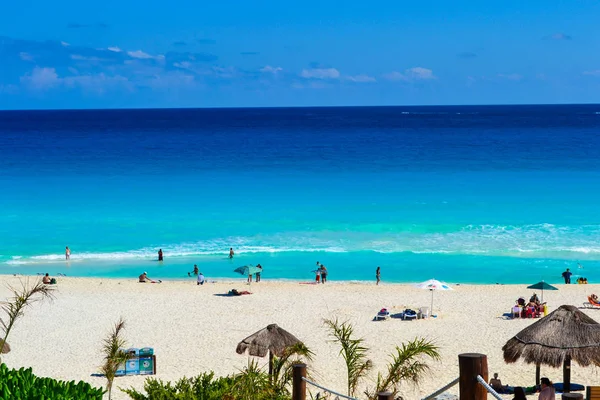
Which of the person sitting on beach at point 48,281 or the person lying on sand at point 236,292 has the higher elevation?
the person sitting on beach at point 48,281

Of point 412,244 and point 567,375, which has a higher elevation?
point 412,244

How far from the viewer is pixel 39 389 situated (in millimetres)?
8781

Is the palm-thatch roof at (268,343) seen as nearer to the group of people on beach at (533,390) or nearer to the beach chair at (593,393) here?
the group of people on beach at (533,390)

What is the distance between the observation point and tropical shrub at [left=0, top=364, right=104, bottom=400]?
8.59 meters

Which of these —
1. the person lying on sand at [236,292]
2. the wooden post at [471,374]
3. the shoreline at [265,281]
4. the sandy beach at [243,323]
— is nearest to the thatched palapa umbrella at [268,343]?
the sandy beach at [243,323]

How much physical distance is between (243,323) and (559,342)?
10.8m

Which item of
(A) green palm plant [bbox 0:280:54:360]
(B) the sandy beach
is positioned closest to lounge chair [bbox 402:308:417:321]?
(B) the sandy beach

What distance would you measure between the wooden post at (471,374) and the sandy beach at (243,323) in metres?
9.53

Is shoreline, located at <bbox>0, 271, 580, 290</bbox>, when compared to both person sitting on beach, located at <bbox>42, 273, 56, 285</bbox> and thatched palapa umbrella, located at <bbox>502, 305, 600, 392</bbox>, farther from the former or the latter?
thatched palapa umbrella, located at <bbox>502, 305, 600, 392</bbox>

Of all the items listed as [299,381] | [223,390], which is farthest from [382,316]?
[299,381]

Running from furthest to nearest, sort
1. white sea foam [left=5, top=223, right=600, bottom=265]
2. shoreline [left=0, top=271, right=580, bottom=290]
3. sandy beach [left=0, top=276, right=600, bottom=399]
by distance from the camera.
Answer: white sea foam [left=5, top=223, right=600, bottom=265], shoreline [left=0, top=271, right=580, bottom=290], sandy beach [left=0, top=276, right=600, bottom=399]

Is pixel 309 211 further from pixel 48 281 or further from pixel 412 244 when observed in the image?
pixel 48 281

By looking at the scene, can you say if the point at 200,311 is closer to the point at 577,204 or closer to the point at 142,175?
the point at 577,204

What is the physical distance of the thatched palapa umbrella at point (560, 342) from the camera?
553 inches
